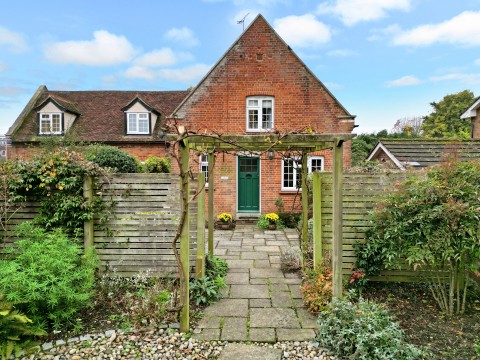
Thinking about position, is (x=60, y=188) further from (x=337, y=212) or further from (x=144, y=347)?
(x=337, y=212)

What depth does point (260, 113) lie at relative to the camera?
11.7 metres

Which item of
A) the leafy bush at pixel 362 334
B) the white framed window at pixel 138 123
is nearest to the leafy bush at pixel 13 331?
the leafy bush at pixel 362 334

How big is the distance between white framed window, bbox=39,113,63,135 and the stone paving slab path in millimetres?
12891

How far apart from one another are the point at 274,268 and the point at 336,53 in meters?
9.40

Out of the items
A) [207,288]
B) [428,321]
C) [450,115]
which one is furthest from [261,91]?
[450,115]

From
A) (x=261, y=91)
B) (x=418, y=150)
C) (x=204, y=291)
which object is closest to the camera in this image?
(x=204, y=291)

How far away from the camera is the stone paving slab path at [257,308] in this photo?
3.43 meters

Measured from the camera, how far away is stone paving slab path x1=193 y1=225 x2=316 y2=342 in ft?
11.2

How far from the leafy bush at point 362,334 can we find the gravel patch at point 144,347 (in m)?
0.17

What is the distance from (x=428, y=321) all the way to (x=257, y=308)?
81.7 inches

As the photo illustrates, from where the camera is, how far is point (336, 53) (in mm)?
11734

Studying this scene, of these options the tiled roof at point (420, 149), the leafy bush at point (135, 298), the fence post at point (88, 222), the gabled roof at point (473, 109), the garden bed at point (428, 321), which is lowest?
the garden bed at point (428, 321)

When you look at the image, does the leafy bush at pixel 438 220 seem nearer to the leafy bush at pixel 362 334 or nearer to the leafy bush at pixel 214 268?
the leafy bush at pixel 362 334

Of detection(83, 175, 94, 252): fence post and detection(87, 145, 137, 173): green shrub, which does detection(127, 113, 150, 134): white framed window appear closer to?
detection(87, 145, 137, 173): green shrub
